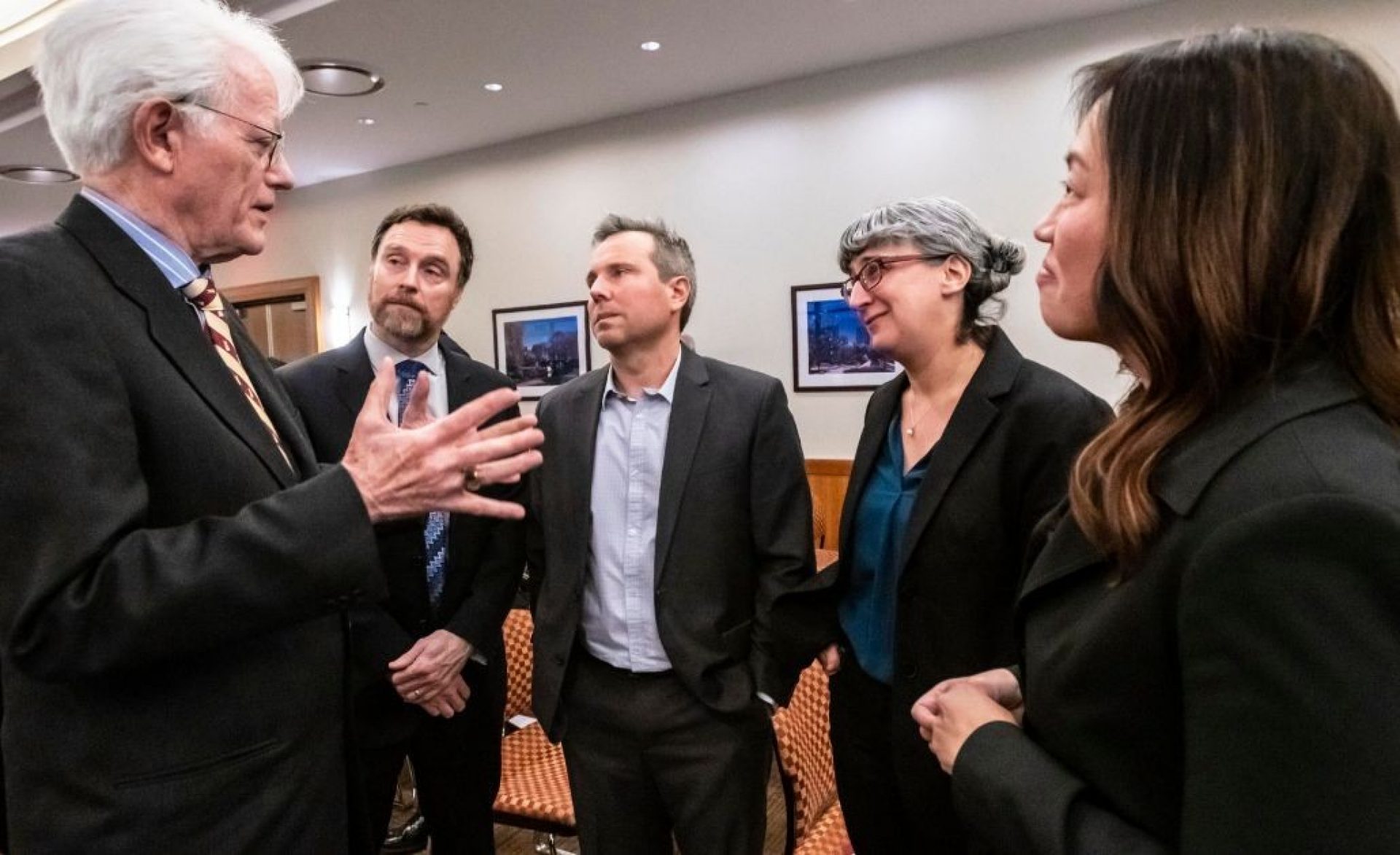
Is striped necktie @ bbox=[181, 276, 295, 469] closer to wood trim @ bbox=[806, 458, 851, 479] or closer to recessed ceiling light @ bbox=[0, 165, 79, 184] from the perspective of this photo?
wood trim @ bbox=[806, 458, 851, 479]

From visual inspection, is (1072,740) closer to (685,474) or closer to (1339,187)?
(1339,187)

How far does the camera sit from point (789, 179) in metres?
5.91

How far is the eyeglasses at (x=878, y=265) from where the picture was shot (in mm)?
1812

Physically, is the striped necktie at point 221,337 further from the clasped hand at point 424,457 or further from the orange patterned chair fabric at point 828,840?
the orange patterned chair fabric at point 828,840

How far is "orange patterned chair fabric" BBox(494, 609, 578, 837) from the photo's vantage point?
2219 mm

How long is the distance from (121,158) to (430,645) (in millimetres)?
1229

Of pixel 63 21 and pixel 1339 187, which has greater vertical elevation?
pixel 63 21

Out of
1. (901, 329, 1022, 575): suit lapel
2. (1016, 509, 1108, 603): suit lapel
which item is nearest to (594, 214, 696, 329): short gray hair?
(901, 329, 1022, 575): suit lapel

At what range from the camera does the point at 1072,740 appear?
794mm

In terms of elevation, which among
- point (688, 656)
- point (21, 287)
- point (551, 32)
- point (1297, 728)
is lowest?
point (688, 656)

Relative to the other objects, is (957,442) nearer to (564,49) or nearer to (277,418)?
(277,418)

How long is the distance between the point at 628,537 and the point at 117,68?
1.33 m

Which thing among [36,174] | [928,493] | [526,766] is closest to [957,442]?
[928,493]

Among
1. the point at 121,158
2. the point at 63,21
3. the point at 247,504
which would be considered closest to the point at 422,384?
the point at 247,504
